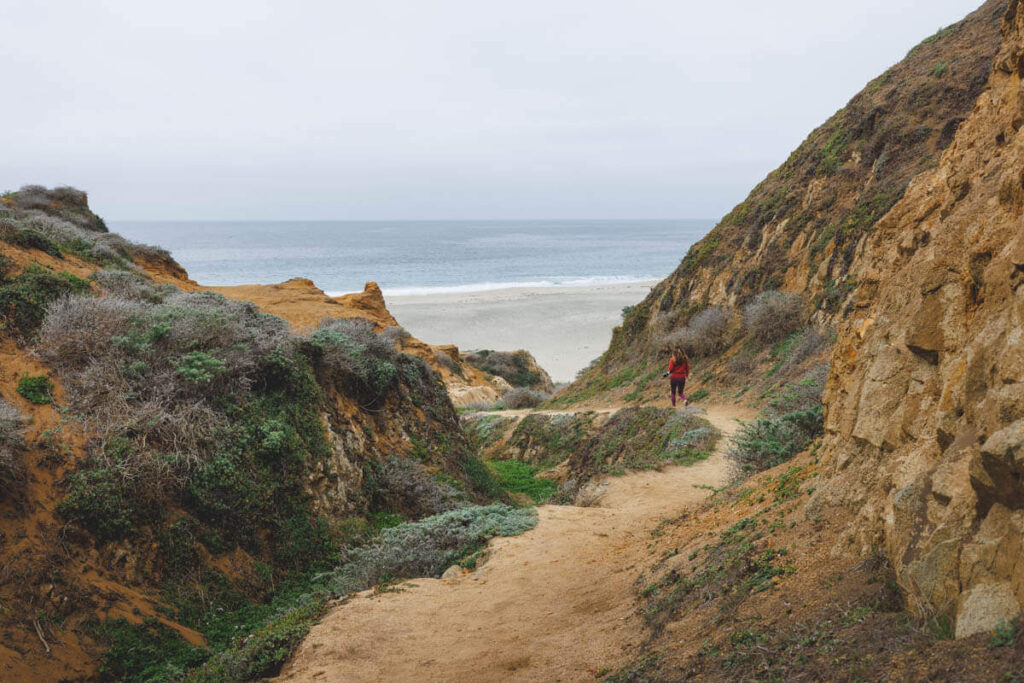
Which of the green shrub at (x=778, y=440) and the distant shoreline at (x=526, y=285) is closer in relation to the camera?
the green shrub at (x=778, y=440)

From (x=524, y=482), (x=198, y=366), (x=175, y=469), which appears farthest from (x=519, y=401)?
(x=175, y=469)

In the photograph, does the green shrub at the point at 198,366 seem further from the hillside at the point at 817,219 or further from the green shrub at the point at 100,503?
the hillside at the point at 817,219

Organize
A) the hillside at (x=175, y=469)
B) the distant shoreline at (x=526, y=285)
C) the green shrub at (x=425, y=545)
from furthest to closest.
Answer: the distant shoreline at (x=526, y=285) < the green shrub at (x=425, y=545) < the hillside at (x=175, y=469)

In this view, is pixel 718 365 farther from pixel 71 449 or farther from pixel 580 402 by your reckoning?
pixel 71 449

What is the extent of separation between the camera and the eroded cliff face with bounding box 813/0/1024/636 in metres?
2.99

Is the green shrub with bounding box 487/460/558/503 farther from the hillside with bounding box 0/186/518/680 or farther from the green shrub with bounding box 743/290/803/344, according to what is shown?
the green shrub with bounding box 743/290/803/344

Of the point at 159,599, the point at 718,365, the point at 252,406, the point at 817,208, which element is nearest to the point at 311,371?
the point at 252,406

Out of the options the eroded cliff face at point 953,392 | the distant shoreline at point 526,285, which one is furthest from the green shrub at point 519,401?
the distant shoreline at point 526,285

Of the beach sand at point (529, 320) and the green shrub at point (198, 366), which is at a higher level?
the green shrub at point (198, 366)

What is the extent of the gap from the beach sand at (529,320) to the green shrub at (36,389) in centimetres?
3054

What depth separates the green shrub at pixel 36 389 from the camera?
7.85 metres

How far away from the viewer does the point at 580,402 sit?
23.0 meters

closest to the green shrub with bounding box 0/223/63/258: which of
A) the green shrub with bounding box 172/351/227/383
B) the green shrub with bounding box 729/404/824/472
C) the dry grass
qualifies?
the green shrub with bounding box 172/351/227/383

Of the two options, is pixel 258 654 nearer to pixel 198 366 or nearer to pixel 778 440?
pixel 198 366
